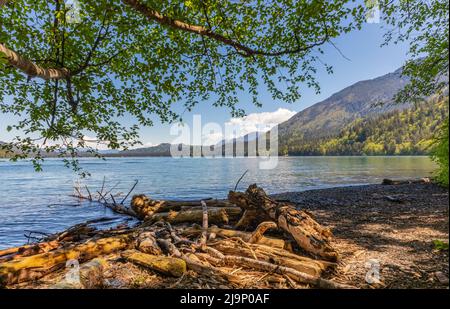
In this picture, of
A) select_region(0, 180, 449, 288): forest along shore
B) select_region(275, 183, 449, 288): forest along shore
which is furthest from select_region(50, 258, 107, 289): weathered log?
select_region(275, 183, 449, 288): forest along shore

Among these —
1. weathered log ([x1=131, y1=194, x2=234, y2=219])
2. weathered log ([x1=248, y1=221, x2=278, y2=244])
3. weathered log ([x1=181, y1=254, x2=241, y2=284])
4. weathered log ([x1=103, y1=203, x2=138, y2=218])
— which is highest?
weathered log ([x1=248, y1=221, x2=278, y2=244])

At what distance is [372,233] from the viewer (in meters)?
8.27

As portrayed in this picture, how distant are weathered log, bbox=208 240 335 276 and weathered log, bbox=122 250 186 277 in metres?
1.38

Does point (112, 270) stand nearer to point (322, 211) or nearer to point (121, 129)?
point (121, 129)

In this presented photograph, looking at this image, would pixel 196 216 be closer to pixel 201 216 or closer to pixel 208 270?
pixel 201 216

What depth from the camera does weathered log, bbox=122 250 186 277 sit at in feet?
17.5

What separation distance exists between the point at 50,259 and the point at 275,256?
17.8 feet

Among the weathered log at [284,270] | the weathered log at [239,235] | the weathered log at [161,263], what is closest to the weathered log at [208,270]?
the weathered log at [161,263]

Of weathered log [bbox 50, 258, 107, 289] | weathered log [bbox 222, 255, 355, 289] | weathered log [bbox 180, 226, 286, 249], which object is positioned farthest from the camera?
weathered log [bbox 180, 226, 286, 249]

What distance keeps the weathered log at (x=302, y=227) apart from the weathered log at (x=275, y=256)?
0.39 metres

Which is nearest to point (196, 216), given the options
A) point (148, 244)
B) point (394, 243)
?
point (148, 244)

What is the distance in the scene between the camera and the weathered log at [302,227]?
238 inches

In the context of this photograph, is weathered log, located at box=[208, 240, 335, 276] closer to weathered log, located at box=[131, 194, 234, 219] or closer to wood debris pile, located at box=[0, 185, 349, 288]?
wood debris pile, located at box=[0, 185, 349, 288]

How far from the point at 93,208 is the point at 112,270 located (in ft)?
60.0
